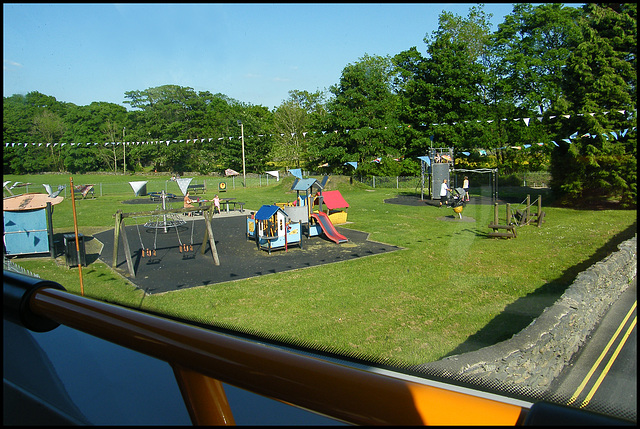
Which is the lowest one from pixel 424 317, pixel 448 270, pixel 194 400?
pixel 424 317

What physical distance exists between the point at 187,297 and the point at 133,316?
105 cm

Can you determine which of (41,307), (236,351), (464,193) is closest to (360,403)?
(236,351)

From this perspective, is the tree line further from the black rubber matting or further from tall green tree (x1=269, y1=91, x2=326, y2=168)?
the black rubber matting

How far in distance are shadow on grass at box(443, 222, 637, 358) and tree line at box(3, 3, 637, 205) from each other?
67cm

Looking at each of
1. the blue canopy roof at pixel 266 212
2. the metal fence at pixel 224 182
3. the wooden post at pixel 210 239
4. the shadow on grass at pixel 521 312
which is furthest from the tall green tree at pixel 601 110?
the blue canopy roof at pixel 266 212

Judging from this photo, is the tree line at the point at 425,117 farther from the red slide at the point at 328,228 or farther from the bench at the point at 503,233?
the red slide at the point at 328,228

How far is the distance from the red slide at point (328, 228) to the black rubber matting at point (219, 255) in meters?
0.05

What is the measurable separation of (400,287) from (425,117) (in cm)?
97

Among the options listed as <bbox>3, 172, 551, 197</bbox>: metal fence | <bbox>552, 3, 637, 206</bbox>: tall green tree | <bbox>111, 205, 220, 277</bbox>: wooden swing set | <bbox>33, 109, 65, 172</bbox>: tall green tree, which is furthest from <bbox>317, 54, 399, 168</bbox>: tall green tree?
<bbox>111, 205, 220, 277</bbox>: wooden swing set

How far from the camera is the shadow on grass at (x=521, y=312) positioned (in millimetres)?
1560

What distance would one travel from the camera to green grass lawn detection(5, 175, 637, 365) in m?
1.40

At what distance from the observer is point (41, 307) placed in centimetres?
52

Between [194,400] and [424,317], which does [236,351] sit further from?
[424,317]

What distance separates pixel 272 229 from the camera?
340cm
